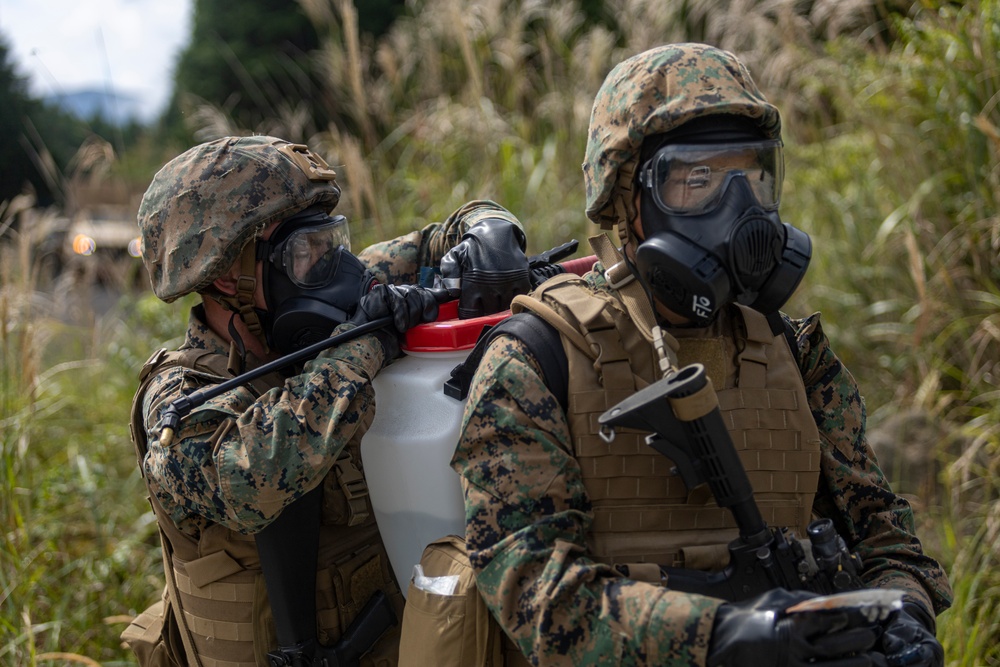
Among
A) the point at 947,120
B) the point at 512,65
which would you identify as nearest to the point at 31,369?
the point at 512,65

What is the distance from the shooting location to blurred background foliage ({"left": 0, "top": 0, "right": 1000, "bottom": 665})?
12.3 feet

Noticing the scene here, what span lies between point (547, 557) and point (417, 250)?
161cm

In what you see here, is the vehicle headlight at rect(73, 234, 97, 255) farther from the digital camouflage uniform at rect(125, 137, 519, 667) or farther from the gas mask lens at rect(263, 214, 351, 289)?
the gas mask lens at rect(263, 214, 351, 289)

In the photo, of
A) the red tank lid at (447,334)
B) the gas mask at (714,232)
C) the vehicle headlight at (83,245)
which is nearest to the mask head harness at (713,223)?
the gas mask at (714,232)

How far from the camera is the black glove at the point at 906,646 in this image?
1.70 metres

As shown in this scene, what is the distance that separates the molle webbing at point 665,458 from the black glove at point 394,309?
483mm

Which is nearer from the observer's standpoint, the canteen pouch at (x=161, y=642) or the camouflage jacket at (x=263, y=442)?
the camouflage jacket at (x=263, y=442)

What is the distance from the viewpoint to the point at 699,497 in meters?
1.89

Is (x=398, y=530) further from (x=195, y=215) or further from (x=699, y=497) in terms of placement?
(x=195, y=215)

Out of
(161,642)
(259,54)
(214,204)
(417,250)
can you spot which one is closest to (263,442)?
(214,204)

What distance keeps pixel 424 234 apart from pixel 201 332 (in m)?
0.86

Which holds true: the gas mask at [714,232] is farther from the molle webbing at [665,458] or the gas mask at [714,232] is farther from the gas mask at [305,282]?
the gas mask at [305,282]

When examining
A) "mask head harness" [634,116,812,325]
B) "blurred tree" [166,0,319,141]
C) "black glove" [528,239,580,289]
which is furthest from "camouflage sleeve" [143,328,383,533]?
"blurred tree" [166,0,319,141]

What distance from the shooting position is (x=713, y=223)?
1.82 meters
